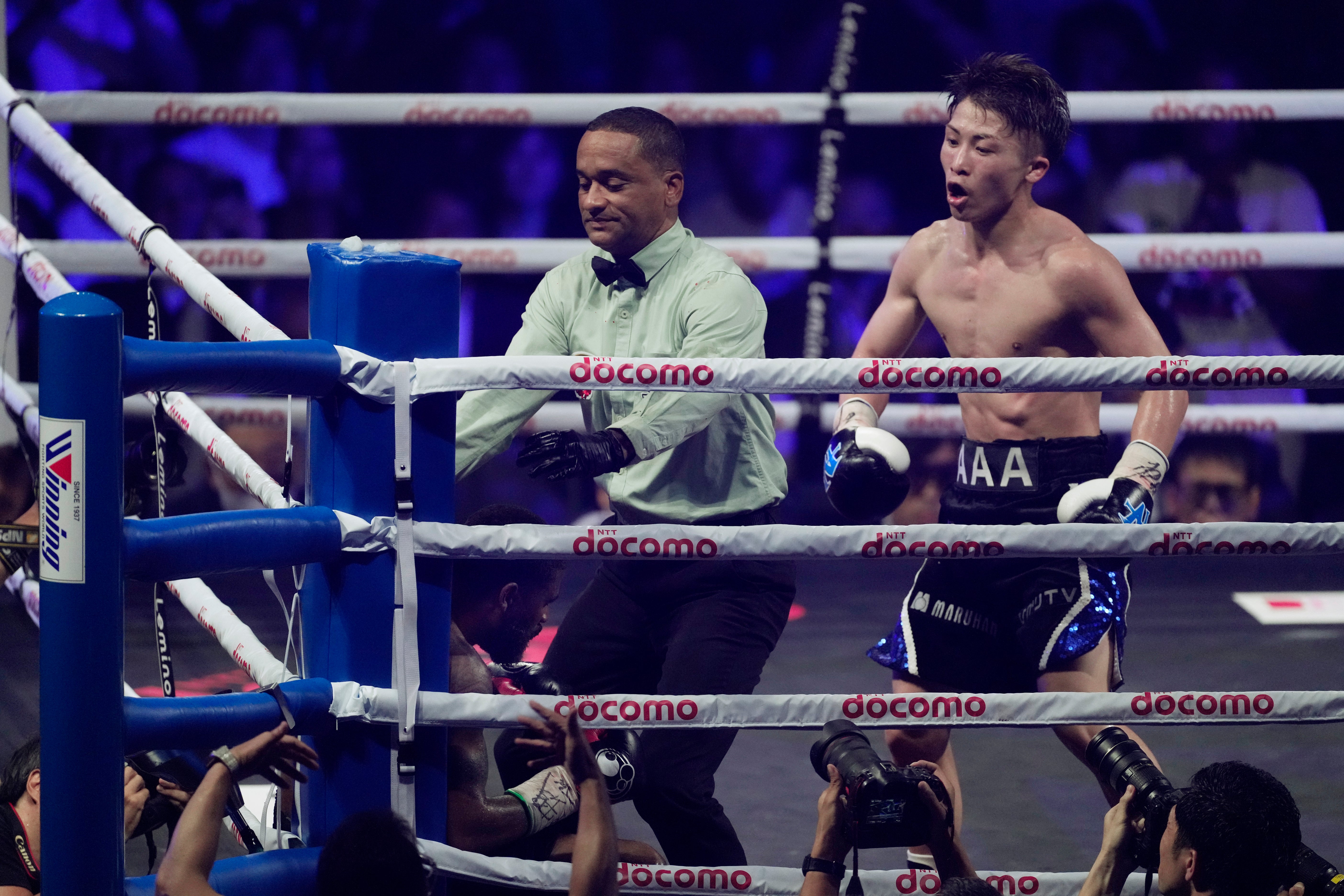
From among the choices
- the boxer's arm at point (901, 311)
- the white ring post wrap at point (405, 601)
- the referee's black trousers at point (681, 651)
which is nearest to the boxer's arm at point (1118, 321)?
the boxer's arm at point (901, 311)

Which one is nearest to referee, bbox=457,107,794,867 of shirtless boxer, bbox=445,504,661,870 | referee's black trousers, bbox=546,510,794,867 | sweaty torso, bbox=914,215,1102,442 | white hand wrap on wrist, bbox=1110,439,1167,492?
referee's black trousers, bbox=546,510,794,867

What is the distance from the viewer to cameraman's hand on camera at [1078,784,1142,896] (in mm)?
2115

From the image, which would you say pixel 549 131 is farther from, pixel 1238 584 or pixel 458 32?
pixel 1238 584

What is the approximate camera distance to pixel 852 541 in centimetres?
213

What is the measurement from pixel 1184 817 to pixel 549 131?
16.1ft

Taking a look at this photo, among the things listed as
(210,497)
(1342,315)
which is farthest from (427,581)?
(1342,315)

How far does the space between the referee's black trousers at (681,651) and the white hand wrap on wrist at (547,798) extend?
0.43 feet

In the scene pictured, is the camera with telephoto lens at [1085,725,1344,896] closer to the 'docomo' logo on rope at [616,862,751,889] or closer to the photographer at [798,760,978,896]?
the photographer at [798,760,978,896]

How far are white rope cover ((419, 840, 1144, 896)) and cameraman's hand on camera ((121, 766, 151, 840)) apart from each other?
0.41m

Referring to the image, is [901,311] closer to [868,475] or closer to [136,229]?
[868,475]

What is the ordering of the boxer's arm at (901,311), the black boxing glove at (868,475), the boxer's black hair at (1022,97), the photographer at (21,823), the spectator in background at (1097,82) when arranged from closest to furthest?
1. the photographer at (21,823)
2. the black boxing glove at (868,475)
3. the boxer's black hair at (1022,97)
4. the boxer's arm at (901,311)
5. the spectator in background at (1097,82)

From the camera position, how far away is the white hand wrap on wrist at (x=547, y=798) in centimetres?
234

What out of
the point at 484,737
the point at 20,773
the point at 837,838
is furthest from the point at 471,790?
the point at 20,773

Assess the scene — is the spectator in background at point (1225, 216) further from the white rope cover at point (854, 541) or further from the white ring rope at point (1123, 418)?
the white rope cover at point (854, 541)
